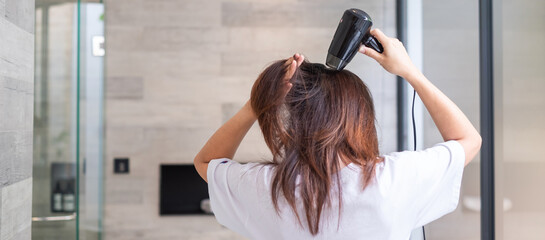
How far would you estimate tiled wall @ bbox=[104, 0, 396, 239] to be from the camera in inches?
94.8

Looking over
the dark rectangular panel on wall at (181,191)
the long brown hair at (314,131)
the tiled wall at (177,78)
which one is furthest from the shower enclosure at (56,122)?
the long brown hair at (314,131)

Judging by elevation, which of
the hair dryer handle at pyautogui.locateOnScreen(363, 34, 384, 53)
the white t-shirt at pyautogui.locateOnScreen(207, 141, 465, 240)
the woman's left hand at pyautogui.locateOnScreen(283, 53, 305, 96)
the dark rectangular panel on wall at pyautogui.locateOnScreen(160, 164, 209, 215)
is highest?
the hair dryer handle at pyautogui.locateOnScreen(363, 34, 384, 53)

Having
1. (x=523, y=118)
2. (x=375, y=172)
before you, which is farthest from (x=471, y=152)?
(x=523, y=118)

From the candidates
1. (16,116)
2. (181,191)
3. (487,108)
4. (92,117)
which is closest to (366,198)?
(16,116)

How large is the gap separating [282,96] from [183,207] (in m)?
1.72

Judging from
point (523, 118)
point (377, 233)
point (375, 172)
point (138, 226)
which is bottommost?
point (138, 226)

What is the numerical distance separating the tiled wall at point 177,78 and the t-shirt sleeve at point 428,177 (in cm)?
152

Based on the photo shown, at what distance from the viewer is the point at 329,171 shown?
83cm

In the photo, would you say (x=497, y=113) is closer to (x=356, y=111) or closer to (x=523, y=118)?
(x=523, y=118)

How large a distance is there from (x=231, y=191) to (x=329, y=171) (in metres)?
0.20

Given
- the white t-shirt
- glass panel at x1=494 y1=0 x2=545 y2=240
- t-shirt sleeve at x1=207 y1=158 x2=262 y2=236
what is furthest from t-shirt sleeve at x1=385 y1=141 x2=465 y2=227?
glass panel at x1=494 y1=0 x2=545 y2=240

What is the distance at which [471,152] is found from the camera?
36.3 inches

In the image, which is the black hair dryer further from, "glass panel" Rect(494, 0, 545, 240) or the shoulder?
"glass panel" Rect(494, 0, 545, 240)

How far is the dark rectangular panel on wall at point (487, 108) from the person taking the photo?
151cm
